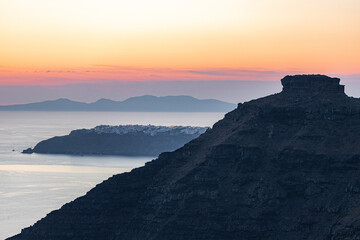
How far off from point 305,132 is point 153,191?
2390 centimetres

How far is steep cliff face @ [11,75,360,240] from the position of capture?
385 feet

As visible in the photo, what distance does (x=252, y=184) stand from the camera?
12119 cm

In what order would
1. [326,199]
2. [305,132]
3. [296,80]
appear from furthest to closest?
1. [296,80]
2. [305,132]
3. [326,199]

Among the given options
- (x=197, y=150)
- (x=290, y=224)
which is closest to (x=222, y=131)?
(x=197, y=150)

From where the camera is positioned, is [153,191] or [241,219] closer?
[241,219]

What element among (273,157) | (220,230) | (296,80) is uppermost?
(296,80)

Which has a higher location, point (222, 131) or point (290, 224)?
point (222, 131)

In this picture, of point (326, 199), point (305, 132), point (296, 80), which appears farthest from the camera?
point (296, 80)

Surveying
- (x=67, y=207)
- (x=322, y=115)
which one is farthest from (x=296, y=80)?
(x=67, y=207)

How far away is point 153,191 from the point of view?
413 feet

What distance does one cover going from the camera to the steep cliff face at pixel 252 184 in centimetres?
11738

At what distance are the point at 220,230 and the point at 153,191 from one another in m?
13.2

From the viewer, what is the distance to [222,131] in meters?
133

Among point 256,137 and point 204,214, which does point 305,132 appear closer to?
point 256,137
